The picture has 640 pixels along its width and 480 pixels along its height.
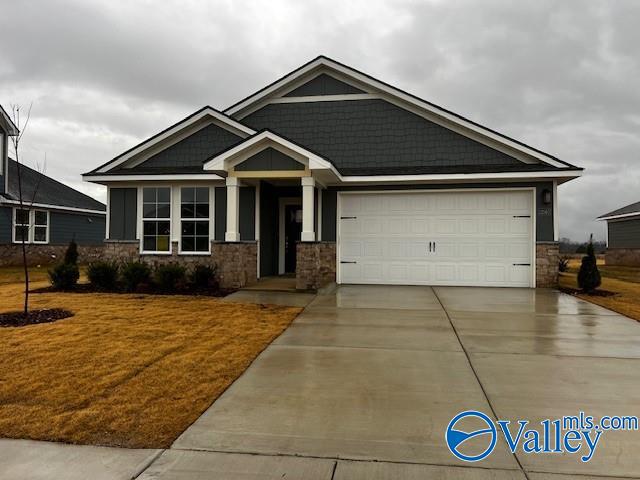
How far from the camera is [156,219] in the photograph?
13023mm

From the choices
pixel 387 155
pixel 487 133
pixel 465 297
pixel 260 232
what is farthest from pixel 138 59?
pixel 465 297

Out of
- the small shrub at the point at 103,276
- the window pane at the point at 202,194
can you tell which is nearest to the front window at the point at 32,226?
the small shrub at the point at 103,276

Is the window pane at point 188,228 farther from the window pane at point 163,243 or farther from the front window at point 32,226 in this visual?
the front window at point 32,226

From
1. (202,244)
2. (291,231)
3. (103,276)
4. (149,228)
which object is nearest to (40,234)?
(149,228)

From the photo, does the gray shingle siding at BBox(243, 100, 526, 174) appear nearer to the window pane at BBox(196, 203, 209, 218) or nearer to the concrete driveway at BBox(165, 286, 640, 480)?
the window pane at BBox(196, 203, 209, 218)

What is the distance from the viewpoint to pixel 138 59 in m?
15.0

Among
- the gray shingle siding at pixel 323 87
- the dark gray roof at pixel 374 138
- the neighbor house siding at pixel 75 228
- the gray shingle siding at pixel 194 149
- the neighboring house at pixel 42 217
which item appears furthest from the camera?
the neighbor house siding at pixel 75 228

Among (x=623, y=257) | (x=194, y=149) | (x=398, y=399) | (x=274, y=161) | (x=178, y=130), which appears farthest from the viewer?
(x=623, y=257)

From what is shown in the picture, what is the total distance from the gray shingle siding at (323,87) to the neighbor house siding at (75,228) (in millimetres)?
14298

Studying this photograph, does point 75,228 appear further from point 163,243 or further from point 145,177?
point 145,177

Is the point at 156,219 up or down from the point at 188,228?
up

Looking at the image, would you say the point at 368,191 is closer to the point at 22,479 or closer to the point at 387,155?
the point at 387,155

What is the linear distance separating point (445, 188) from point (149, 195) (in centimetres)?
874

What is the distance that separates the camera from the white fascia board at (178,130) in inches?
508
